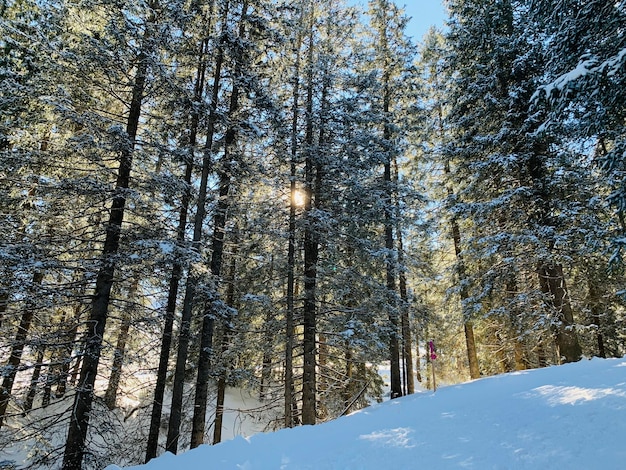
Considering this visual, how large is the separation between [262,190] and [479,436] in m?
9.64

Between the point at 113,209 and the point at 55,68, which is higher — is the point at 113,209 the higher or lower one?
the lower one

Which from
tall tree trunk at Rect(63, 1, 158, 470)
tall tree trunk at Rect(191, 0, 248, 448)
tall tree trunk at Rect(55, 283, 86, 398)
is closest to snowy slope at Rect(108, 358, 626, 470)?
tall tree trunk at Rect(63, 1, 158, 470)

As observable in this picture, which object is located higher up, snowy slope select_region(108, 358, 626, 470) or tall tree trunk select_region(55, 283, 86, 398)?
tall tree trunk select_region(55, 283, 86, 398)

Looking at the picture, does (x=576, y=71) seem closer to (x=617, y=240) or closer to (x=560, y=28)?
(x=560, y=28)

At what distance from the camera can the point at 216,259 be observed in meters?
9.99

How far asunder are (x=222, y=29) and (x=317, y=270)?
24.3 feet

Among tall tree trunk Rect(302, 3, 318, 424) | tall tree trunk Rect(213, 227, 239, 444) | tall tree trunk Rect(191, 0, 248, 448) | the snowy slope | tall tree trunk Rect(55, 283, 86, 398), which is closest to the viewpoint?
the snowy slope

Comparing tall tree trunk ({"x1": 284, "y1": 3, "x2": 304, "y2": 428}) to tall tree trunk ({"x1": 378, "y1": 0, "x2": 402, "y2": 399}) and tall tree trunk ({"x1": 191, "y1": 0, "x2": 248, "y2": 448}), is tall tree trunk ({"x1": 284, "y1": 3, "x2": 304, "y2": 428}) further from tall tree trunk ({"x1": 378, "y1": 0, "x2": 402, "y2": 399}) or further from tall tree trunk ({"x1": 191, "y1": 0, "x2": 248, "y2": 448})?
tall tree trunk ({"x1": 378, "y1": 0, "x2": 402, "y2": 399})

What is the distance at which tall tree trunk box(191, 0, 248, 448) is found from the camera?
8930 mm

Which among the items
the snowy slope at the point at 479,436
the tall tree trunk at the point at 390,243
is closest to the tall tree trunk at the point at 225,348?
the tall tree trunk at the point at 390,243

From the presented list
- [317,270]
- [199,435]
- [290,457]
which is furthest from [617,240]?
[199,435]

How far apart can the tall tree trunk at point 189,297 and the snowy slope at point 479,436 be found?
2.72 m

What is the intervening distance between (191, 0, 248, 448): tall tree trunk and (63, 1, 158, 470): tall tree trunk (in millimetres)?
2350

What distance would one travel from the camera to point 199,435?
8828 mm
